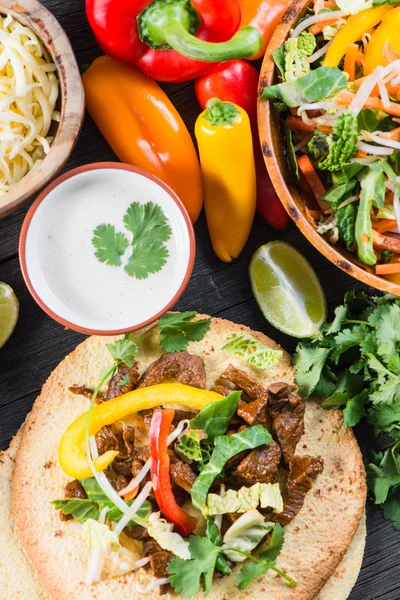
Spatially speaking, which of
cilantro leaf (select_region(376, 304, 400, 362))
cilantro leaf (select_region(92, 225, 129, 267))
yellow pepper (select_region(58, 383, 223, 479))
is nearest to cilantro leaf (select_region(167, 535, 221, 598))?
yellow pepper (select_region(58, 383, 223, 479))

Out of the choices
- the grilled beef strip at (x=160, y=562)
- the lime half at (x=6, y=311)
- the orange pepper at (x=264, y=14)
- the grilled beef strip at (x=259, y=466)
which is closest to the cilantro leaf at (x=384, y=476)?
the grilled beef strip at (x=259, y=466)

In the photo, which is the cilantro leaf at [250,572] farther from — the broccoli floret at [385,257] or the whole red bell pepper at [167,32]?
the whole red bell pepper at [167,32]

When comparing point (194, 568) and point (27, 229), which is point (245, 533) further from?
point (27, 229)

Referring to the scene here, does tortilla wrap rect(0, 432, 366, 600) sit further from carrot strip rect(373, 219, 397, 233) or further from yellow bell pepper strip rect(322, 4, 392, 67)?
yellow bell pepper strip rect(322, 4, 392, 67)

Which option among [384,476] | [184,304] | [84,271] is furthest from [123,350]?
[384,476]

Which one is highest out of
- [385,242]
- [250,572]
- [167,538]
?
[385,242]
